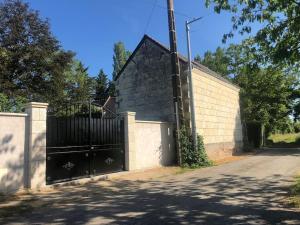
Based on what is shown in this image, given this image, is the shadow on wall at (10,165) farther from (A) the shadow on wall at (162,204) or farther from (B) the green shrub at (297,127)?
(B) the green shrub at (297,127)

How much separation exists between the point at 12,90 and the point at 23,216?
16752mm

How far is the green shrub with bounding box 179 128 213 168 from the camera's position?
1659 cm

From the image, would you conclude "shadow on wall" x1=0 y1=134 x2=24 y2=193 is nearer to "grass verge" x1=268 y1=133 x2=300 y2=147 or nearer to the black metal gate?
the black metal gate

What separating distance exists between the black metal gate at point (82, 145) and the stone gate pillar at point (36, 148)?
38 centimetres

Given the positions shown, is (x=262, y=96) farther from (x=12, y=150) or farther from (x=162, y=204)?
(x=12, y=150)

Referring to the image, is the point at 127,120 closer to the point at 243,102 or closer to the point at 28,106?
the point at 28,106

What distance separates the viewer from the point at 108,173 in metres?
12.9

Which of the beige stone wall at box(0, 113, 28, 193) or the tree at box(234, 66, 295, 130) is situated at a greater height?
the tree at box(234, 66, 295, 130)

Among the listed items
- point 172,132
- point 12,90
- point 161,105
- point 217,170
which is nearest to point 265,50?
point 217,170

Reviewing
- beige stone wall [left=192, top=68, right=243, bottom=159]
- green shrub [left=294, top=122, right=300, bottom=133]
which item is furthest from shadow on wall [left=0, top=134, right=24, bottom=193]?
green shrub [left=294, top=122, right=300, bottom=133]

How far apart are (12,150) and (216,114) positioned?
1487 cm

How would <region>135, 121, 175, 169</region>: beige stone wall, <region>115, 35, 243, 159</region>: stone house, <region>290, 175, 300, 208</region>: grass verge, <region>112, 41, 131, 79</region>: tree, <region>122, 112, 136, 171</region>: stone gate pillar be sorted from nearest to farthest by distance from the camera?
<region>290, 175, 300, 208</region>: grass verge
<region>122, 112, 136, 171</region>: stone gate pillar
<region>135, 121, 175, 169</region>: beige stone wall
<region>115, 35, 243, 159</region>: stone house
<region>112, 41, 131, 79</region>: tree

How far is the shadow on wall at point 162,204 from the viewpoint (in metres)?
6.86

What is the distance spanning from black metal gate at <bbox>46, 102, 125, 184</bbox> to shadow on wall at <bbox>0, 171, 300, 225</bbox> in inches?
31.1
